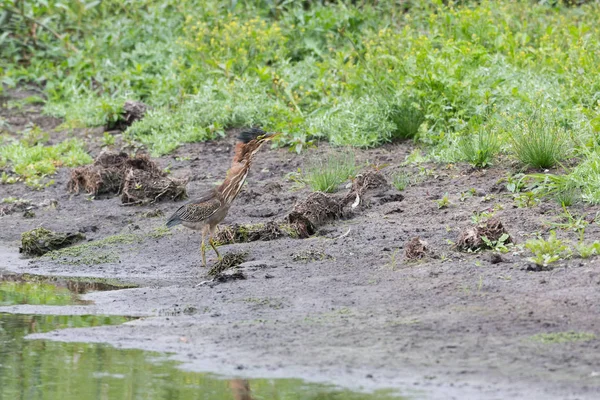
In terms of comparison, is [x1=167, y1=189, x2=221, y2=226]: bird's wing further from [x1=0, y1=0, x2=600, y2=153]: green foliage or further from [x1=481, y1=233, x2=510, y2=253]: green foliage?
[x1=0, y1=0, x2=600, y2=153]: green foliage

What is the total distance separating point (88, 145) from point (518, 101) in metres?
5.67

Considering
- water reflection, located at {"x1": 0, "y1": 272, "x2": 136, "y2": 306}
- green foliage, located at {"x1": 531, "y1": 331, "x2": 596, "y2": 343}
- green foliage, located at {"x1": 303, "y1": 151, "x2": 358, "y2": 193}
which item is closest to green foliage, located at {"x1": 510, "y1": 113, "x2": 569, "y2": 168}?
green foliage, located at {"x1": 303, "y1": 151, "x2": 358, "y2": 193}

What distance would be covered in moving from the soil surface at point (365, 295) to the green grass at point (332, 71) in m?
0.62

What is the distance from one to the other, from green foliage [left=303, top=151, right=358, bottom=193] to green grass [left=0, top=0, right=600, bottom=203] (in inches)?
37.0

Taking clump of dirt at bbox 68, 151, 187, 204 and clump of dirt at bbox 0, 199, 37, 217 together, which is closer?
clump of dirt at bbox 68, 151, 187, 204

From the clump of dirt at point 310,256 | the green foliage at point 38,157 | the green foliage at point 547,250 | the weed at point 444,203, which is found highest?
the green foliage at point 547,250

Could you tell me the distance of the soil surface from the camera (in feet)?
19.0

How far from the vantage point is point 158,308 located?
7.61m

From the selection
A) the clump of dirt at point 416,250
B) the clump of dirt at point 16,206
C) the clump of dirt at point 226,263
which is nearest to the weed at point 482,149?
the clump of dirt at point 416,250

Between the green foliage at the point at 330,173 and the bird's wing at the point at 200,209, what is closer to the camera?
the bird's wing at the point at 200,209

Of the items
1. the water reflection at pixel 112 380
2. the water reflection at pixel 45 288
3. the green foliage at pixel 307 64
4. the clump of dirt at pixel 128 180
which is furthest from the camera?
the green foliage at pixel 307 64

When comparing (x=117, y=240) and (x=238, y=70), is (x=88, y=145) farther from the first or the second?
(x=117, y=240)

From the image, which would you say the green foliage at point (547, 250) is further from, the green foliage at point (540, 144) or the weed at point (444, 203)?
the green foliage at point (540, 144)

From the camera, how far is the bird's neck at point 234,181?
9.43 m
